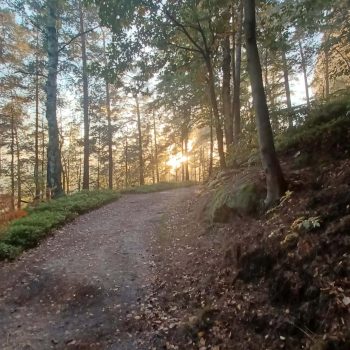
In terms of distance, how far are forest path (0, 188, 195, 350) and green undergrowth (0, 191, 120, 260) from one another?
11.3 inches

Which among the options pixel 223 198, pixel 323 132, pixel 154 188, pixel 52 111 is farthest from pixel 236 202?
pixel 154 188

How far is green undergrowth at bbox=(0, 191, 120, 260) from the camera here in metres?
7.71

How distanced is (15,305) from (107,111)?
766 inches

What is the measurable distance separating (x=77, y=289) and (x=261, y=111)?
4.67 meters

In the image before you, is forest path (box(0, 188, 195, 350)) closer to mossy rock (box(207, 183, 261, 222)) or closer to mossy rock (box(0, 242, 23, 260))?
mossy rock (box(0, 242, 23, 260))

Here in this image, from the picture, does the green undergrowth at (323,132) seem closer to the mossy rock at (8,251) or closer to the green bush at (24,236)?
the green bush at (24,236)

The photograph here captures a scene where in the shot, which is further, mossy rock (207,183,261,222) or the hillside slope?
mossy rock (207,183,261,222)

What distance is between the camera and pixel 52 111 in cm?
1413

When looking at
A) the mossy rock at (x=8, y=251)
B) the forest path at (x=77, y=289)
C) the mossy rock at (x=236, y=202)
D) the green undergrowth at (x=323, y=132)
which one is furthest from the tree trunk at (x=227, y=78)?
the mossy rock at (x=8, y=251)

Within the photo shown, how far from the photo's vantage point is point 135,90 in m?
12.9

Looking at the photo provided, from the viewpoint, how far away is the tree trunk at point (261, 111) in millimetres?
5676

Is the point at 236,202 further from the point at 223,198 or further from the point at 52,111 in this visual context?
the point at 52,111

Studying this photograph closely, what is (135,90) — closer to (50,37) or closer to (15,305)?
(50,37)

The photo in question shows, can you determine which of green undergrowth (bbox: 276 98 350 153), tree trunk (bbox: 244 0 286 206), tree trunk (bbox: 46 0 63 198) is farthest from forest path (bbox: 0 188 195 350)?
tree trunk (bbox: 46 0 63 198)
